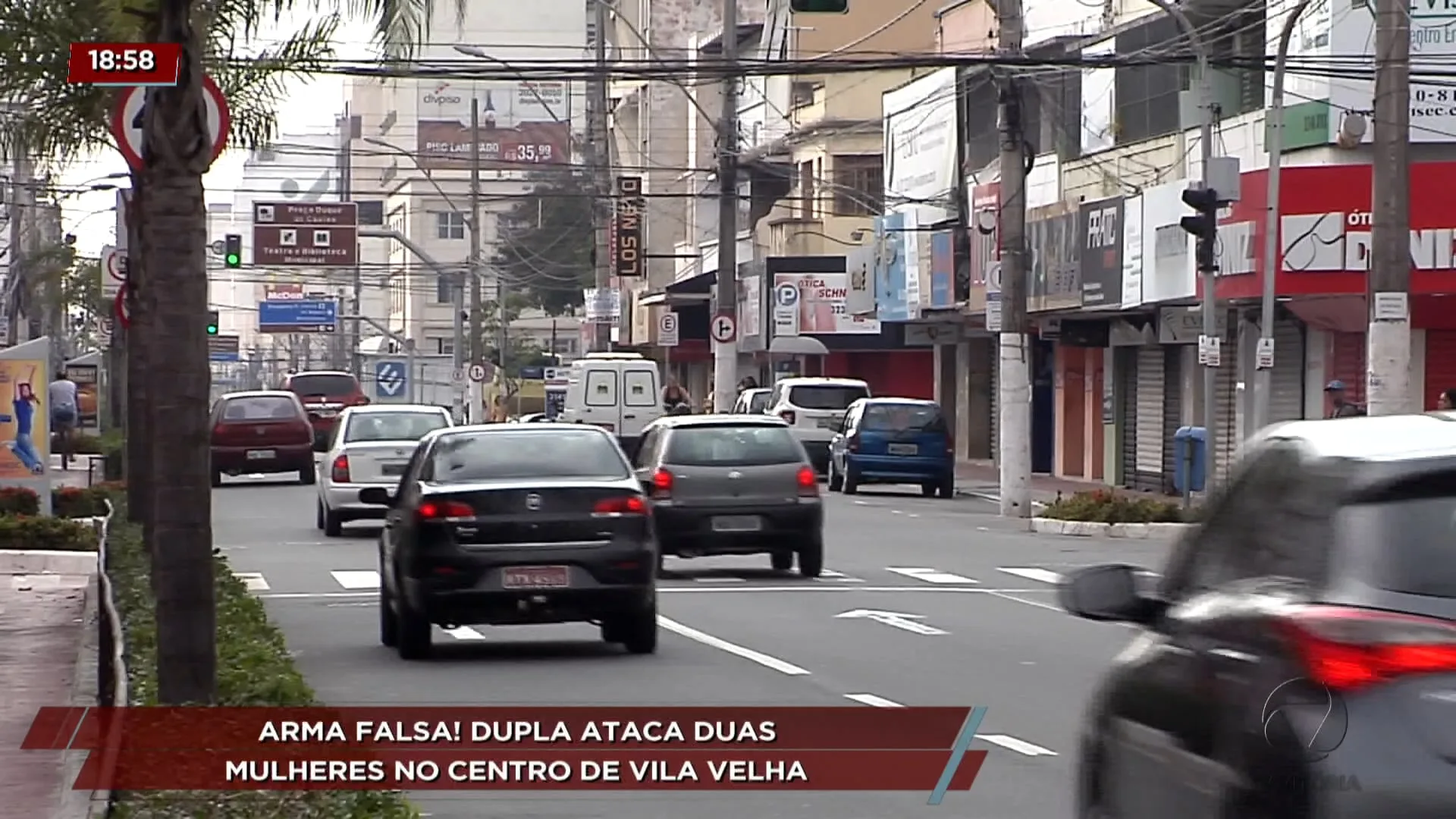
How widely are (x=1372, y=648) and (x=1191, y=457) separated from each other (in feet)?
103

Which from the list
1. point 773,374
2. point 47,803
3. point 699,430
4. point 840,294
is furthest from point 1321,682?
point 773,374

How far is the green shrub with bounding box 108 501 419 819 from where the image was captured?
30.3ft

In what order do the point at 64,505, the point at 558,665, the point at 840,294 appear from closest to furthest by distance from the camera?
1. the point at 558,665
2. the point at 64,505
3. the point at 840,294

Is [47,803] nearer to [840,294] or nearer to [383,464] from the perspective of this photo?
[383,464]

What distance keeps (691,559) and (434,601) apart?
10671 millimetres

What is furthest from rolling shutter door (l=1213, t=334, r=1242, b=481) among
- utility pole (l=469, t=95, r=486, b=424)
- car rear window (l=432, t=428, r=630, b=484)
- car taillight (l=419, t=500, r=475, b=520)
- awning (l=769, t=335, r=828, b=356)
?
utility pole (l=469, t=95, r=486, b=424)

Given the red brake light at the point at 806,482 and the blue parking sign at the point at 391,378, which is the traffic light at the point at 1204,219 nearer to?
the red brake light at the point at 806,482

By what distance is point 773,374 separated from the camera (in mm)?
67750

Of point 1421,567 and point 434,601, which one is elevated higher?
point 1421,567

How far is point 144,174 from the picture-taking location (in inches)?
480

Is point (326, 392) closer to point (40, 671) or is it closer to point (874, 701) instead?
point (40, 671)

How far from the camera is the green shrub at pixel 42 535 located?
25531 millimetres

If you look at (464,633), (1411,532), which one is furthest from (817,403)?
(1411,532)

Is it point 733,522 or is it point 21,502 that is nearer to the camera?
point 733,522
